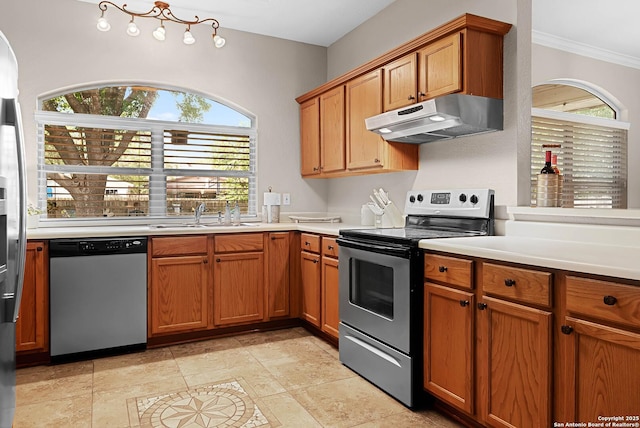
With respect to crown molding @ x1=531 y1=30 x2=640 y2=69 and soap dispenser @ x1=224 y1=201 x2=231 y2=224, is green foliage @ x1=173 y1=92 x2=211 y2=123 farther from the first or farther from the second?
crown molding @ x1=531 y1=30 x2=640 y2=69

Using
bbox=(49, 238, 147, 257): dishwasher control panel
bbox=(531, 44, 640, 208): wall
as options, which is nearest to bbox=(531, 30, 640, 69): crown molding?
bbox=(531, 44, 640, 208): wall

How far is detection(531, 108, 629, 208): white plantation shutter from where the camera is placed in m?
2.93

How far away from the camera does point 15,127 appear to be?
1566 millimetres

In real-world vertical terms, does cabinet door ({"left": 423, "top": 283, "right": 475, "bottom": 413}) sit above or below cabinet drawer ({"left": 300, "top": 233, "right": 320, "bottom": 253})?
below

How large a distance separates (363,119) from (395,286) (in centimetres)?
152

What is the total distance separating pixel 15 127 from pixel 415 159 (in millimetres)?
2542

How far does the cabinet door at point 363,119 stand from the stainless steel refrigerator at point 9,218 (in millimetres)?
2268

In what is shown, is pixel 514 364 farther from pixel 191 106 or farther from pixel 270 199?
pixel 191 106

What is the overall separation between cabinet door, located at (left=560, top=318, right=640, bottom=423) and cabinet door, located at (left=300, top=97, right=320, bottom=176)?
288cm

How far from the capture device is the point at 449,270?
2.21m

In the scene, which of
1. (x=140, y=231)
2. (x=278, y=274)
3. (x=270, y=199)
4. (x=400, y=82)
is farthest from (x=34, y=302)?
(x=400, y=82)

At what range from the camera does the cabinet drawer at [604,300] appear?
1.43m

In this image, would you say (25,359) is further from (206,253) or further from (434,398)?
(434,398)

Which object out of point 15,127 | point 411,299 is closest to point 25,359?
point 15,127
